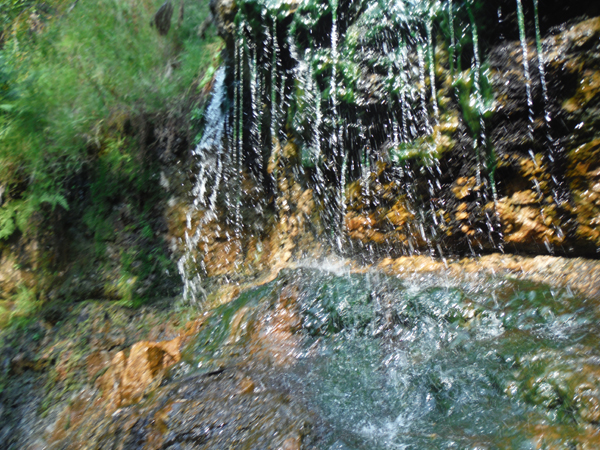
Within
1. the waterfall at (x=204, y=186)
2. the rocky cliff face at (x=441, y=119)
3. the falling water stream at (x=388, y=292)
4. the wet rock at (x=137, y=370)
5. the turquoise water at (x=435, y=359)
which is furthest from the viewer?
the waterfall at (x=204, y=186)

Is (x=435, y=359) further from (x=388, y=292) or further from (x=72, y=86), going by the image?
(x=72, y=86)

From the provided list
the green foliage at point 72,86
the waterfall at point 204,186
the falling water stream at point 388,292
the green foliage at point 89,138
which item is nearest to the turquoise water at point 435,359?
the falling water stream at point 388,292

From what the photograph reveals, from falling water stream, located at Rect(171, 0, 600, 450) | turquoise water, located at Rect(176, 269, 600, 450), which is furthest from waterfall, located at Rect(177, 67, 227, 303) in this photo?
turquoise water, located at Rect(176, 269, 600, 450)

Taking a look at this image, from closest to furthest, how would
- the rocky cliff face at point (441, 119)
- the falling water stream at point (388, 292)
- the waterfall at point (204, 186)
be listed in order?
the falling water stream at point (388, 292) < the rocky cliff face at point (441, 119) < the waterfall at point (204, 186)

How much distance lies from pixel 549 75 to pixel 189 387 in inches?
122

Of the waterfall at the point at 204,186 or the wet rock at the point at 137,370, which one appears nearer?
the wet rock at the point at 137,370

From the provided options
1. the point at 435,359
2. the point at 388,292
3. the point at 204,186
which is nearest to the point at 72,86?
the point at 204,186

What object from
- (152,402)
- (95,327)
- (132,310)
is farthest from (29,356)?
(152,402)

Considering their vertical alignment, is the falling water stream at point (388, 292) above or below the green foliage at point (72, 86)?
below

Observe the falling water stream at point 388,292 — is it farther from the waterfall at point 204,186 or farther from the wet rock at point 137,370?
the wet rock at point 137,370

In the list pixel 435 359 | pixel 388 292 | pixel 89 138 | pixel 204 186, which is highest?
pixel 89 138

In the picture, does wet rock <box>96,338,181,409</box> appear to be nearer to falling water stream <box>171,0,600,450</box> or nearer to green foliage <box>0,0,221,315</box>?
falling water stream <box>171,0,600,450</box>

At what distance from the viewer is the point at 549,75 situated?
2354 mm

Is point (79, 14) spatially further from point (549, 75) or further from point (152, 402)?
point (549, 75)
